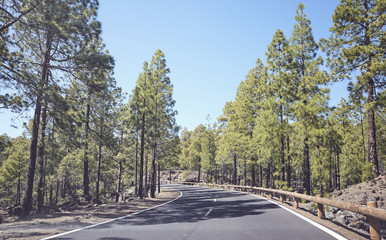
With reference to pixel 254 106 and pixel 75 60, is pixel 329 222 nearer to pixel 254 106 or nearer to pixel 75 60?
pixel 75 60

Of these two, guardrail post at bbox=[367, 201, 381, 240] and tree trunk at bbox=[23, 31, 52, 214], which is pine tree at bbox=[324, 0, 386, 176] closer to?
guardrail post at bbox=[367, 201, 381, 240]

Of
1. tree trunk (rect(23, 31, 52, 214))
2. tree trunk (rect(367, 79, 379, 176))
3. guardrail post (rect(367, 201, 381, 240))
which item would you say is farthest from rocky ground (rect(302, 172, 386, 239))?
tree trunk (rect(23, 31, 52, 214))

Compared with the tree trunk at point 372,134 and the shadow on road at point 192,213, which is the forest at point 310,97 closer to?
the tree trunk at point 372,134

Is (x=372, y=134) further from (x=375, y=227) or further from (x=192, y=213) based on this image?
(x=375, y=227)

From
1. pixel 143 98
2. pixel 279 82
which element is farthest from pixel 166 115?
pixel 279 82

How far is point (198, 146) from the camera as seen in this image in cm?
7006

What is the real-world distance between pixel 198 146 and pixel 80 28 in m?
59.3

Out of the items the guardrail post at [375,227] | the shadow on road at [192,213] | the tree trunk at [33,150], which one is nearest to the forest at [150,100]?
the tree trunk at [33,150]

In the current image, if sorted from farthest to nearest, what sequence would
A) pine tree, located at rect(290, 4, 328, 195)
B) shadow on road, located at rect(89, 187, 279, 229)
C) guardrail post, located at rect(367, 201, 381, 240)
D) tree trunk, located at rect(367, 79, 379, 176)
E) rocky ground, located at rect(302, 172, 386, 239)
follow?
pine tree, located at rect(290, 4, 328, 195)
tree trunk, located at rect(367, 79, 379, 176)
rocky ground, located at rect(302, 172, 386, 239)
shadow on road, located at rect(89, 187, 279, 229)
guardrail post, located at rect(367, 201, 381, 240)

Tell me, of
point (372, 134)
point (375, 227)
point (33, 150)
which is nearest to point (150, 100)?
point (33, 150)

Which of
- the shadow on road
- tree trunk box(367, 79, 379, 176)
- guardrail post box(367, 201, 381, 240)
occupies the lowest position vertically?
the shadow on road

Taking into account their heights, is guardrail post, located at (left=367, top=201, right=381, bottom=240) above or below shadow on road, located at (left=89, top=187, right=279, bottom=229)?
above

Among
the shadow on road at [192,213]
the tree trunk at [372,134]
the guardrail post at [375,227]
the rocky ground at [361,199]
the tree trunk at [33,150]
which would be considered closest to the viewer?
the guardrail post at [375,227]

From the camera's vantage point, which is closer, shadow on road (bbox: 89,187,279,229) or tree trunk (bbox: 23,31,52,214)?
shadow on road (bbox: 89,187,279,229)
